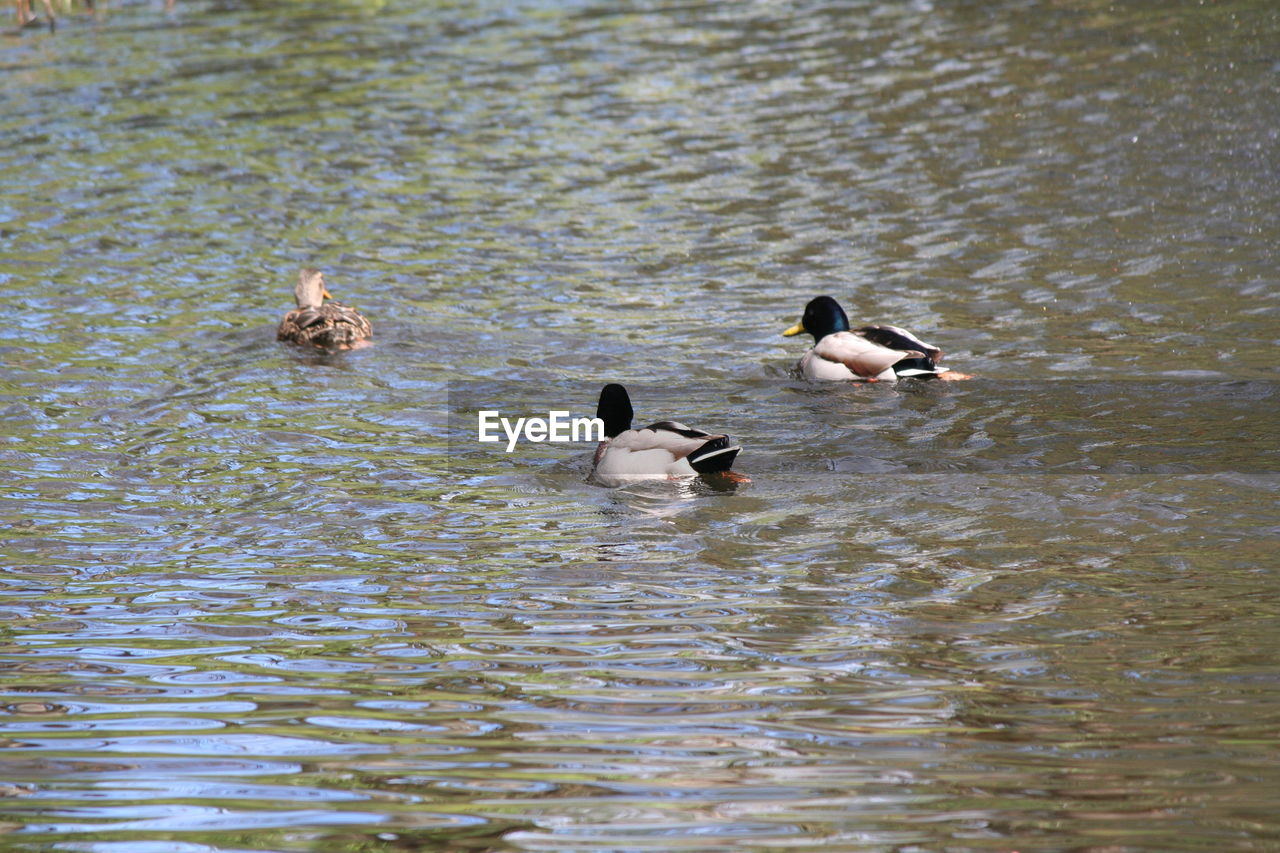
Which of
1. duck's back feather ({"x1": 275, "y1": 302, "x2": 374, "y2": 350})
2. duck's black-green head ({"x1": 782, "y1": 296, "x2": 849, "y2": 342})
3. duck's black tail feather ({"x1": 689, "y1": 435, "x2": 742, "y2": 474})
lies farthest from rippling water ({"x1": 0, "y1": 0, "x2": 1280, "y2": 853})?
duck's black-green head ({"x1": 782, "y1": 296, "x2": 849, "y2": 342})

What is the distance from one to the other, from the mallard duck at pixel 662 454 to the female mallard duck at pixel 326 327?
3.49 m

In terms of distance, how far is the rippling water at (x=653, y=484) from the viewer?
5.61 m

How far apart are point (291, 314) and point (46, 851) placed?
333 inches

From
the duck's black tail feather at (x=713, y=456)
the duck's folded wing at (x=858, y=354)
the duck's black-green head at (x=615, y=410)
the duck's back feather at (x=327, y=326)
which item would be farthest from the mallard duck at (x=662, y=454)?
the duck's back feather at (x=327, y=326)

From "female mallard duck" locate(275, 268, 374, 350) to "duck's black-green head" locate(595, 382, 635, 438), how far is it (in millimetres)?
3282

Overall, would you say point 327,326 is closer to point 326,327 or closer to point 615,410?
point 326,327

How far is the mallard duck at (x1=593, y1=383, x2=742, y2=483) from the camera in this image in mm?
9680

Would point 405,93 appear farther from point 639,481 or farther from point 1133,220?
point 639,481

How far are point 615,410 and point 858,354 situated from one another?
7.20 ft

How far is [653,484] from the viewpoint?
996 centimetres

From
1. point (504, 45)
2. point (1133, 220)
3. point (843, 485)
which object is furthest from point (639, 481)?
point (504, 45)

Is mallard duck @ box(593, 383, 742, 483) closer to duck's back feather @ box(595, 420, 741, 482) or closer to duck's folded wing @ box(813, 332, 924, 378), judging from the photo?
duck's back feather @ box(595, 420, 741, 482)

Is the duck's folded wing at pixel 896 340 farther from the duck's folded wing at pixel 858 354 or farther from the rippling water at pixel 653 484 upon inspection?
the rippling water at pixel 653 484

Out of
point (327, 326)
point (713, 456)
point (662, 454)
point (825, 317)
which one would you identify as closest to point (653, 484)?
point (662, 454)
